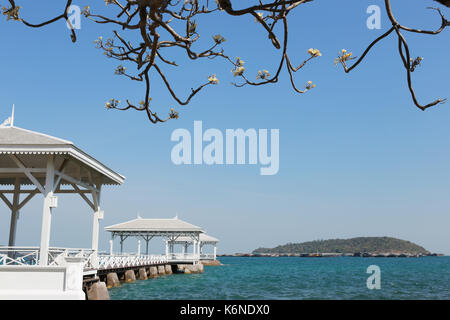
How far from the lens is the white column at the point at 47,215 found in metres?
12.5

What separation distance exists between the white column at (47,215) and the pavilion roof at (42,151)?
1.41ft

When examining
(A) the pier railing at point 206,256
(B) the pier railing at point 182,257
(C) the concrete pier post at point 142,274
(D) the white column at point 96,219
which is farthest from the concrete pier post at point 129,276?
(A) the pier railing at point 206,256

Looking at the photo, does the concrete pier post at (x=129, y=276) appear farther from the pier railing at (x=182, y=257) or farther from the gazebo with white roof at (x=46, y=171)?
the pier railing at (x=182, y=257)

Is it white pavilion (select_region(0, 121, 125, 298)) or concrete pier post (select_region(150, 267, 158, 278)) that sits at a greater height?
white pavilion (select_region(0, 121, 125, 298))

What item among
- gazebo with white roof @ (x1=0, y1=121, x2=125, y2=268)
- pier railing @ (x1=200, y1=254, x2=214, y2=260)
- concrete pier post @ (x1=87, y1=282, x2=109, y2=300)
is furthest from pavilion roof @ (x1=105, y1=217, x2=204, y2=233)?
concrete pier post @ (x1=87, y1=282, x2=109, y2=300)

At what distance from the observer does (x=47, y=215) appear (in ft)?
42.0

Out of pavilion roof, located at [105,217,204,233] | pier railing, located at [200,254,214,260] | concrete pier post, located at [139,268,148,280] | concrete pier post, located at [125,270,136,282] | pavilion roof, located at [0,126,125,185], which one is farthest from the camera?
pier railing, located at [200,254,214,260]

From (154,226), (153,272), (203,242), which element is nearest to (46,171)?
(153,272)

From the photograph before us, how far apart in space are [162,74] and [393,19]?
6.96 ft

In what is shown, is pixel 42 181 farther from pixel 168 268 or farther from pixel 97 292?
pixel 168 268

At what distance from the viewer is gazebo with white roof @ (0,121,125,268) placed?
509 inches

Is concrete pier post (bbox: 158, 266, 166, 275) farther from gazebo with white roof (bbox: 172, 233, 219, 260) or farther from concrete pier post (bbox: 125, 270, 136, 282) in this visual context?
gazebo with white roof (bbox: 172, 233, 219, 260)

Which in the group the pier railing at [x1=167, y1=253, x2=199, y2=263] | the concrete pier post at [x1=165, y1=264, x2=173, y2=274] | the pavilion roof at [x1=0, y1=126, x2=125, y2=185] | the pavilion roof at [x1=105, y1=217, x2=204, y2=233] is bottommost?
the concrete pier post at [x1=165, y1=264, x2=173, y2=274]
